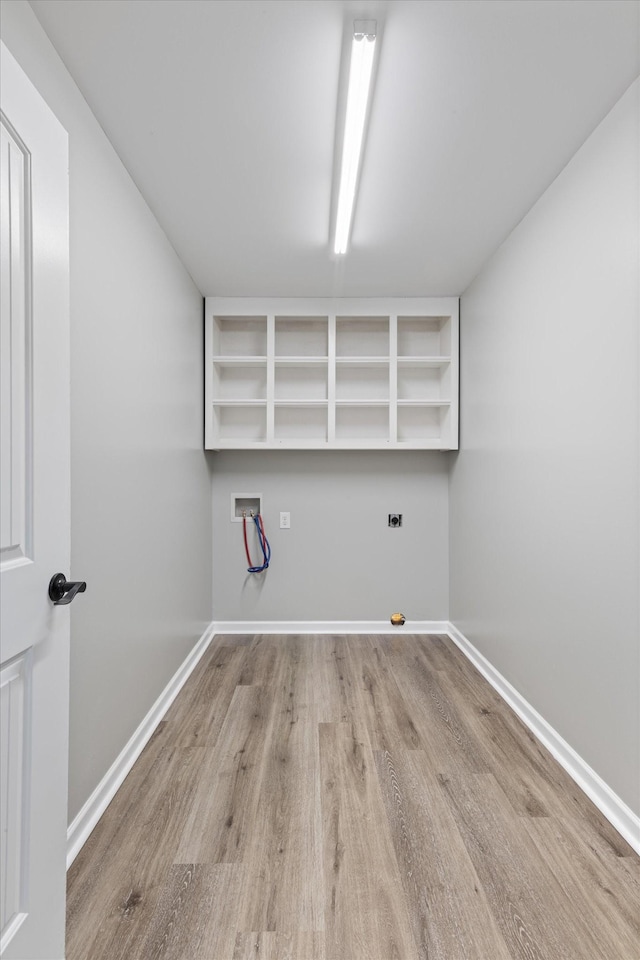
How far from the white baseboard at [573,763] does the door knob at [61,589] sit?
1871mm

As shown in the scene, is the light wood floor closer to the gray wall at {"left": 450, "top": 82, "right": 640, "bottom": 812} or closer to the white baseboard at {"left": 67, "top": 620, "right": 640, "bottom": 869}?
the white baseboard at {"left": 67, "top": 620, "right": 640, "bottom": 869}

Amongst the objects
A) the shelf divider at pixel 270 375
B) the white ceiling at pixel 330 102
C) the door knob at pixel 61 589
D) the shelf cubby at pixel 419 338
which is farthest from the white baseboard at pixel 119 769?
the shelf cubby at pixel 419 338

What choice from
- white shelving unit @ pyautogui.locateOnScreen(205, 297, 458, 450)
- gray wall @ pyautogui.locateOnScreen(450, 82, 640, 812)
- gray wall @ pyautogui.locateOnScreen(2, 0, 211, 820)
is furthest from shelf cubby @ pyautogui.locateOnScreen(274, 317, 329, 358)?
A: gray wall @ pyautogui.locateOnScreen(450, 82, 640, 812)

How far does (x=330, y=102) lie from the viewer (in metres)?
1.79

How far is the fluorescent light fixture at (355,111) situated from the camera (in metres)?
1.47

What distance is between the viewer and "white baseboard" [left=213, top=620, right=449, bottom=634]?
13.1ft

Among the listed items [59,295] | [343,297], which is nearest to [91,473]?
[59,295]

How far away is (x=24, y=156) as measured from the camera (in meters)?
1.12

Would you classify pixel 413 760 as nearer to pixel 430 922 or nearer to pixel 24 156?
pixel 430 922

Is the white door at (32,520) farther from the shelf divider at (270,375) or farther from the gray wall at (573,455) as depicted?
the shelf divider at (270,375)

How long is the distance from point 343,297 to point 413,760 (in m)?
2.99

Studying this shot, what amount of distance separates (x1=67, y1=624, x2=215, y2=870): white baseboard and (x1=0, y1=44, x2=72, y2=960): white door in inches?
17.3

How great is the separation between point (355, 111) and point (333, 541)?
2.88 m

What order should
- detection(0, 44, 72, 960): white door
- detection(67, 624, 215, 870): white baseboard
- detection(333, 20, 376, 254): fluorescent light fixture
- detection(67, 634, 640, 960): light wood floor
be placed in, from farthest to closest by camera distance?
detection(67, 624, 215, 870): white baseboard → detection(333, 20, 376, 254): fluorescent light fixture → detection(67, 634, 640, 960): light wood floor → detection(0, 44, 72, 960): white door
